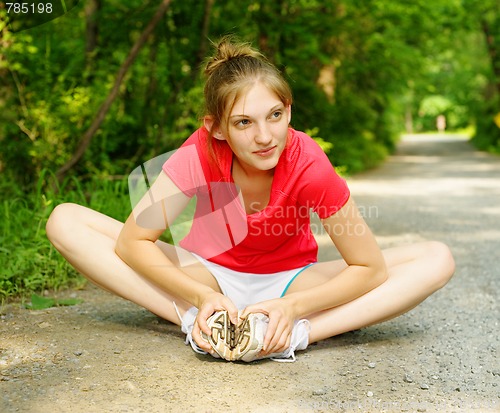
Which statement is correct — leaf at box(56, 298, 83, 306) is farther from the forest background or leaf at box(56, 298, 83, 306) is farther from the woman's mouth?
the woman's mouth

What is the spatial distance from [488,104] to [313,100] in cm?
1258

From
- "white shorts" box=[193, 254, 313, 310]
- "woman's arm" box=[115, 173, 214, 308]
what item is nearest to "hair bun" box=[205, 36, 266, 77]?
"woman's arm" box=[115, 173, 214, 308]

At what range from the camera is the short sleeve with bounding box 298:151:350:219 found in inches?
98.1

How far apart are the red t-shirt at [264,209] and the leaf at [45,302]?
0.93m

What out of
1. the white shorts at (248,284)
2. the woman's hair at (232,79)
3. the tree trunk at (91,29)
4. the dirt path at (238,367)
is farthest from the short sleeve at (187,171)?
the tree trunk at (91,29)

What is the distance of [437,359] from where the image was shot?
8.73 ft

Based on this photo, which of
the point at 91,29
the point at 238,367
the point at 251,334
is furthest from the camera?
the point at 91,29

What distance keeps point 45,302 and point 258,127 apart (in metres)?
1.58

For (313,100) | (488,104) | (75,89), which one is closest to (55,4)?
(75,89)

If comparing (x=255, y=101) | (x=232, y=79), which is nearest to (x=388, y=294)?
(x=255, y=101)

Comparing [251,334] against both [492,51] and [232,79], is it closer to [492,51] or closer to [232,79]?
[232,79]

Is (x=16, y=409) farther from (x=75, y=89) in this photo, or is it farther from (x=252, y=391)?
(x=75, y=89)

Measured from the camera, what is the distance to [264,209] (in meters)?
2.58

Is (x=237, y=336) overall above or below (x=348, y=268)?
below
